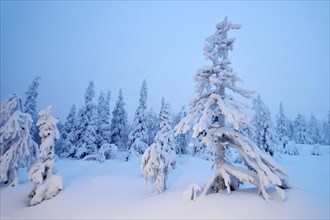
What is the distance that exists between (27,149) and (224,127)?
17767mm

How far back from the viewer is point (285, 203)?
1074 centimetres

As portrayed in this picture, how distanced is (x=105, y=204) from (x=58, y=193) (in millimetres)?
5026

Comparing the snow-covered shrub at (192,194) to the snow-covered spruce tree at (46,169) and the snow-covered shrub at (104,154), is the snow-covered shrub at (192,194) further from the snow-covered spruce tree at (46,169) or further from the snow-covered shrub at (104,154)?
the snow-covered shrub at (104,154)

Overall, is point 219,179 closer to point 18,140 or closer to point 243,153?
point 243,153

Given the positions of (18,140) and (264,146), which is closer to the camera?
(18,140)

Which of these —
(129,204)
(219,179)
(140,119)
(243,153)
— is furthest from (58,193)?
(140,119)

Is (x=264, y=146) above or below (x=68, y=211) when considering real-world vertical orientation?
above

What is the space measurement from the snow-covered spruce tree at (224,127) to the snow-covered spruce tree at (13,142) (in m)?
16.0

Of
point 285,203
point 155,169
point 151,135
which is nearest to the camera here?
point 285,203

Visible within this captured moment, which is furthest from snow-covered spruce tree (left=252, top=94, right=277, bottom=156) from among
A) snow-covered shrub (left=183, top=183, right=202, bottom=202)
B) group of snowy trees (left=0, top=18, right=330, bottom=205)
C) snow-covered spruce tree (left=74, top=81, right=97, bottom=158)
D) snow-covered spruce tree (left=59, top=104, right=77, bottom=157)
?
snow-covered spruce tree (left=59, top=104, right=77, bottom=157)

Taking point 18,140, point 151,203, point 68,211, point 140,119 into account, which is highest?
point 140,119

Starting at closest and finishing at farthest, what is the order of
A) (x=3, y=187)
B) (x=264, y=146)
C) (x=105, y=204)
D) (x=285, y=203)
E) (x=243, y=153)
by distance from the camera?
(x=285, y=203)
(x=243, y=153)
(x=105, y=204)
(x=3, y=187)
(x=264, y=146)

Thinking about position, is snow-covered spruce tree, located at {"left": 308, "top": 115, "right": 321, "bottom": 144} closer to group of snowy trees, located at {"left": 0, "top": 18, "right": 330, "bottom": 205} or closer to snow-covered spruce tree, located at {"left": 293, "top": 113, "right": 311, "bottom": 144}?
snow-covered spruce tree, located at {"left": 293, "top": 113, "right": 311, "bottom": 144}

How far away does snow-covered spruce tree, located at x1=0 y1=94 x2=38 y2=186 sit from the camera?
20359mm
